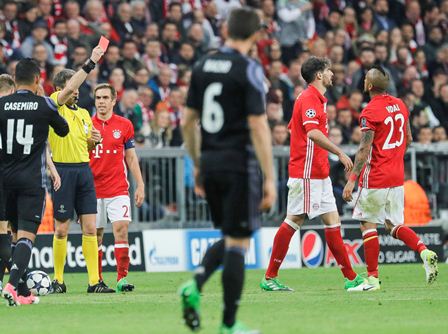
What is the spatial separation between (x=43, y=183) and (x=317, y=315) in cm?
329

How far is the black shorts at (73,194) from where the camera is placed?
14.6 m

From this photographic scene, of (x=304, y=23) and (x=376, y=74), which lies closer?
(x=376, y=74)

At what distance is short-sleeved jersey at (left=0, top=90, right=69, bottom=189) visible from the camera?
41.7ft

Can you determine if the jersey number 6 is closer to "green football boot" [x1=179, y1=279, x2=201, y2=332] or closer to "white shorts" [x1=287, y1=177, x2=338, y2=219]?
"green football boot" [x1=179, y1=279, x2=201, y2=332]

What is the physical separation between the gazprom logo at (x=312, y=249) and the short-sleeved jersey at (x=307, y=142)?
608cm

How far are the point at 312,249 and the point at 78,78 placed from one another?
8511 millimetres

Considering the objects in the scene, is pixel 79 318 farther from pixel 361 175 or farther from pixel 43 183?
pixel 361 175

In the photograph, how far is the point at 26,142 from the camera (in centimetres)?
1271

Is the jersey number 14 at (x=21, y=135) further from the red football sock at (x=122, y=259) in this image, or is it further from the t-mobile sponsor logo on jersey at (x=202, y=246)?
the t-mobile sponsor logo on jersey at (x=202, y=246)

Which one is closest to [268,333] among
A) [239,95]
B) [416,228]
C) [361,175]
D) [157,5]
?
[239,95]

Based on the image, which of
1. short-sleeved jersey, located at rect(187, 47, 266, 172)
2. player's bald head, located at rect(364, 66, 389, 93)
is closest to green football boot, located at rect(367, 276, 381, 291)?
player's bald head, located at rect(364, 66, 389, 93)

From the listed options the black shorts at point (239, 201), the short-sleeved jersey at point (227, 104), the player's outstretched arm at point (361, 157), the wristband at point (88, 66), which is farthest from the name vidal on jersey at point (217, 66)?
the player's outstretched arm at point (361, 157)

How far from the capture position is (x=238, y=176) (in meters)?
9.67

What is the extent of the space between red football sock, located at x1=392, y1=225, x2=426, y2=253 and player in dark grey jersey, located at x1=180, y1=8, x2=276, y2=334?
5.73 metres
